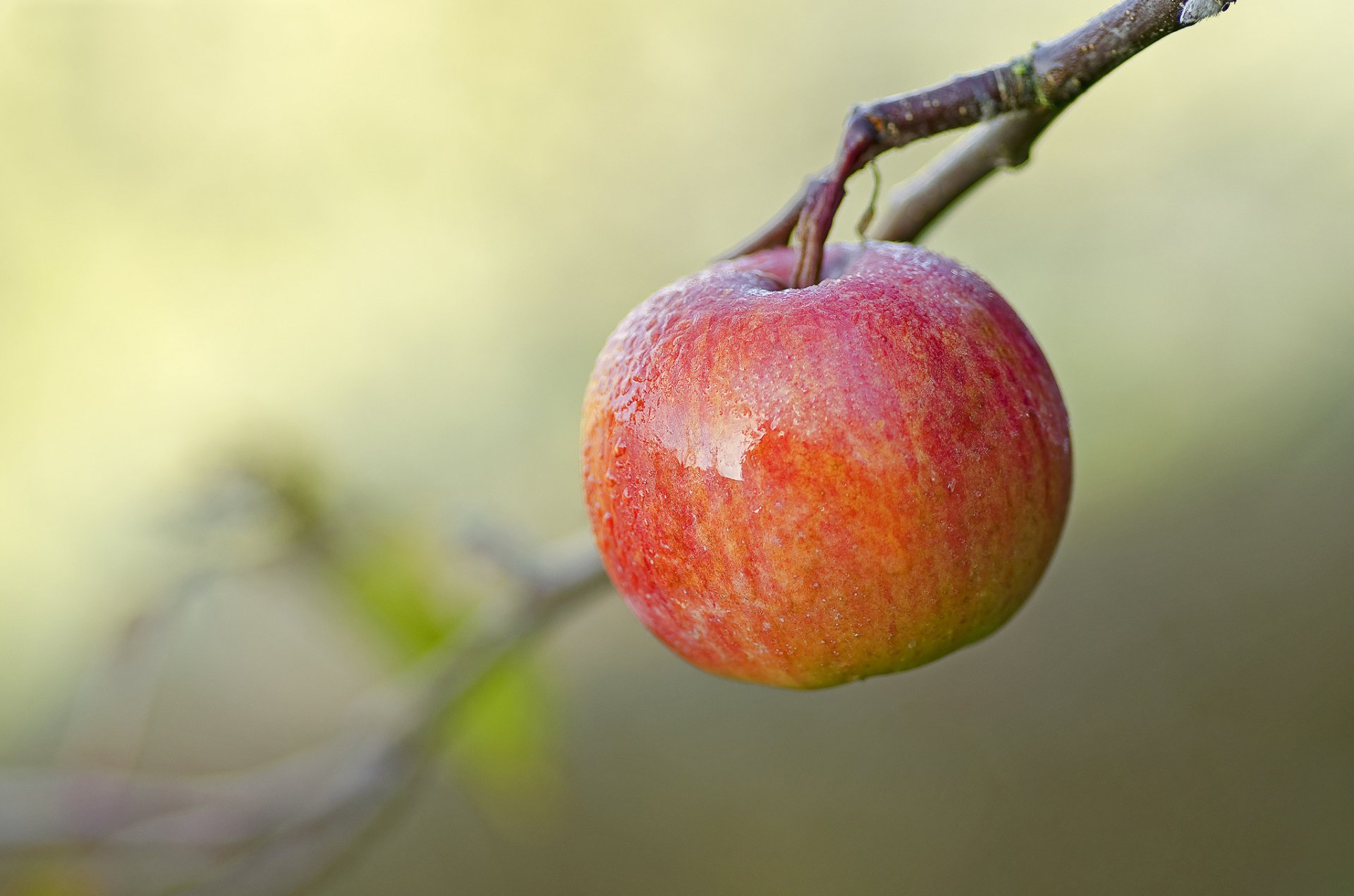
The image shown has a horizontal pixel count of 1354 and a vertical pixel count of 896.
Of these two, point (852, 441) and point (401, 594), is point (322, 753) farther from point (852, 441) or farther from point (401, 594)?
point (852, 441)

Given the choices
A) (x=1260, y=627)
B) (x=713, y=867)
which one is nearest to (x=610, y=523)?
(x=713, y=867)

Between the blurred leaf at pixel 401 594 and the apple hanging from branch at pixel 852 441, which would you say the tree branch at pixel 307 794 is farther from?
the apple hanging from branch at pixel 852 441

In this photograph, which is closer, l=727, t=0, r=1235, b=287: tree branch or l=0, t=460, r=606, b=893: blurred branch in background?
l=727, t=0, r=1235, b=287: tree branch

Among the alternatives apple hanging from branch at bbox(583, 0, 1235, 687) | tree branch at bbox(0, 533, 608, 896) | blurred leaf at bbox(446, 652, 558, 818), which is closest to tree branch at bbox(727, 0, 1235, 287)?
apple hanging from branch at bbox(583, 0, 1235, 687)

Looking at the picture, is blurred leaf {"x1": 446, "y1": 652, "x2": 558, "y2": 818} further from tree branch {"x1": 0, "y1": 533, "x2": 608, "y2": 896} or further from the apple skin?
the apple skin

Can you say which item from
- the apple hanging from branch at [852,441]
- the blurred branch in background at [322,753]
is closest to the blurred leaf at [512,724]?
the blurred branch in background at [322,753]

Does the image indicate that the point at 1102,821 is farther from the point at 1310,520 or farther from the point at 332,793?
the point at 332,793
